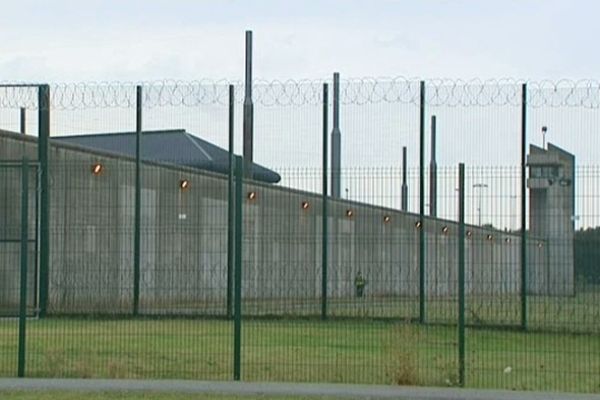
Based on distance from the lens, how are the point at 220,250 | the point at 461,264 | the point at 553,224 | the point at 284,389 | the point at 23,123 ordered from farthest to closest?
the point at 23,123 → the point at 220,250 → the point at 553,224 → the point at 461,264 → the point at 284,389

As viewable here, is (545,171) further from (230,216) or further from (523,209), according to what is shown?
(230,216)

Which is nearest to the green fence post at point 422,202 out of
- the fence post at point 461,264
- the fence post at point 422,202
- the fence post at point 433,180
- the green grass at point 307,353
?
the fence post at point 422,202

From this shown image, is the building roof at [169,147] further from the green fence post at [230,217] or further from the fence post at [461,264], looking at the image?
the fence post at [461,264]

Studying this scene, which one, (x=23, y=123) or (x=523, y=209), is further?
(x=23, y=123)

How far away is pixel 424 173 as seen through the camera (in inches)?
979

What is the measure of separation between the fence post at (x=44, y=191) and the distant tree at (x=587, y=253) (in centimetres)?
926

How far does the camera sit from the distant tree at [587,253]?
695 inches

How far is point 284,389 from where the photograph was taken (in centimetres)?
1416

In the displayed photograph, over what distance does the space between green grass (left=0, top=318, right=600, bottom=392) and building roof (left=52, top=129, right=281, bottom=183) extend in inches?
312

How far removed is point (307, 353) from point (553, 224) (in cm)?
470

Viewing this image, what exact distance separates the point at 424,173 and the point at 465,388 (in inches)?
427

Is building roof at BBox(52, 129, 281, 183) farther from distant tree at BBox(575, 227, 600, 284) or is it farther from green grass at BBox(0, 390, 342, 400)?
green grass at BBox(0, 390, 342, 400)

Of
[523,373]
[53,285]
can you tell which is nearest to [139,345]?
[53,285]

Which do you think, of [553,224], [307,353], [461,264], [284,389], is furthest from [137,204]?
[461,264]
